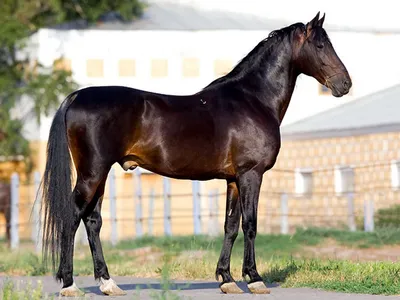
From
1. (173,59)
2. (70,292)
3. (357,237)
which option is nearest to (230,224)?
(70,292)

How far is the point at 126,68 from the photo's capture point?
41.3 m

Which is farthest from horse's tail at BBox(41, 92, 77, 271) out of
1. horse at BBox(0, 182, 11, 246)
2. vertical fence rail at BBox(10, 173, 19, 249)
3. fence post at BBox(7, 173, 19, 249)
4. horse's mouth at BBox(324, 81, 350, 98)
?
horse at BBox(0, 182, 11, 246)

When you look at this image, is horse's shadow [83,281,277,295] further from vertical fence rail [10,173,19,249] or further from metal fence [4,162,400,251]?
vertical fence rail [10,173,19,249]

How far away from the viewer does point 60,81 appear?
3919cm

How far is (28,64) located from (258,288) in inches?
1174

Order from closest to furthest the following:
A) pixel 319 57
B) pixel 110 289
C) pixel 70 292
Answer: pixel 70 292, pixel 110 289, pixel 319 57

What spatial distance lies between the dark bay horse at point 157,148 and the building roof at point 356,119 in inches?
802

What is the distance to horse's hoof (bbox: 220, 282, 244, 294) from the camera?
12.5 metres

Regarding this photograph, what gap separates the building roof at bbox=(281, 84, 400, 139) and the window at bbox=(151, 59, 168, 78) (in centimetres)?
490

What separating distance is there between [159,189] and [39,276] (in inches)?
910

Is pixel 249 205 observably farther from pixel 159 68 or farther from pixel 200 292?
pixel 159 68

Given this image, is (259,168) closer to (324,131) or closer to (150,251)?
(150,251)

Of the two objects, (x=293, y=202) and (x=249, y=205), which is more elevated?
(x=293, y=202)

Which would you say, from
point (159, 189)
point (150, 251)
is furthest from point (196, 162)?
point (159, 189)
